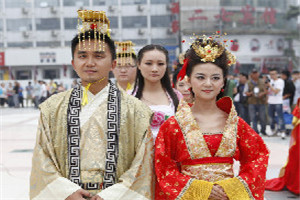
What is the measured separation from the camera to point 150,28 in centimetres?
2903

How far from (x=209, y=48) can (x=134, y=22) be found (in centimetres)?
2796

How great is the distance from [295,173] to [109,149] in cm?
271

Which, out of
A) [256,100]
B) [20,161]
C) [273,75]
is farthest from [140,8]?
[20,161]

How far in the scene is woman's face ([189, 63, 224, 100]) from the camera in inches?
75.8

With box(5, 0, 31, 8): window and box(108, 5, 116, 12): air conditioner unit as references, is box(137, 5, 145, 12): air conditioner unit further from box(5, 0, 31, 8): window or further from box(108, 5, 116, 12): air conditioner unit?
box(5, 0, 31, 8): window

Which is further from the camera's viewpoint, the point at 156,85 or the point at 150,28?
the point at 150,28

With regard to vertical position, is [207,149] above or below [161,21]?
below

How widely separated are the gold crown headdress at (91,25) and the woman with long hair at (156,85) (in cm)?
66

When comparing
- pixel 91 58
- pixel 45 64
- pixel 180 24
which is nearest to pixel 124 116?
pixel 91 58

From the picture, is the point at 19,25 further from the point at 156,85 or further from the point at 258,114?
the point at 156,85

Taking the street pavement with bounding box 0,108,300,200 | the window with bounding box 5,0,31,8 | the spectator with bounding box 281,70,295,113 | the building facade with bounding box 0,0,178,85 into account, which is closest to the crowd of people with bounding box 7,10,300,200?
the street pavement with bounding box 0,108,300,200

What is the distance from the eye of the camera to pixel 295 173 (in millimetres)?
3754

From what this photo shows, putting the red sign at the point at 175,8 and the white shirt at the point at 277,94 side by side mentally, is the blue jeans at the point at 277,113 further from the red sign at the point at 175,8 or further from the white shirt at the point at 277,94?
the red sign at the point at 175,8

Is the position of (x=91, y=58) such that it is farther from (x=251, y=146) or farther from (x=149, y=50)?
(x=251, y=146)
